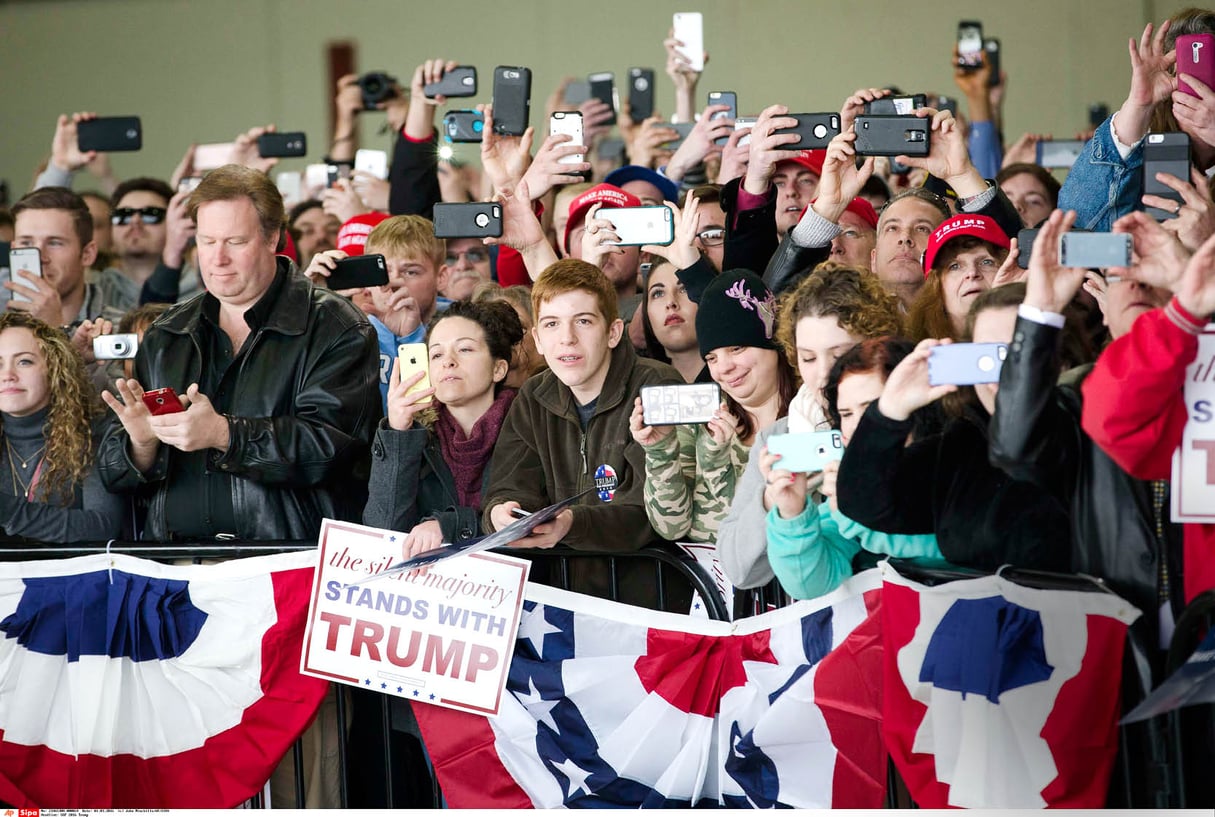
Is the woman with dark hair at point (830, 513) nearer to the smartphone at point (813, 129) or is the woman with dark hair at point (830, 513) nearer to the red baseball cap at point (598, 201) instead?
the smartphone at point (813, 129)

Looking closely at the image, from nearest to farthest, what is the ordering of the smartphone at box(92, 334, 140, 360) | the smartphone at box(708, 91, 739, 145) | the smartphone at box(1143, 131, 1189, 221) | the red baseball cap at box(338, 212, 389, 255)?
the smartphone at box(1143, 131, 1189, 221) → the smartphone at box(92, 334, 140, 360) → the smartphone at box(708, 91, 739, 145) → the red baseball cap at box(338, 212, 389, 255)

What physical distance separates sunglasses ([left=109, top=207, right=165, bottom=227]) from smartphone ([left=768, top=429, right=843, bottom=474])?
458 centimetres

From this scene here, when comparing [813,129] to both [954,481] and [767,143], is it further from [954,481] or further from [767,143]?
[954,481]

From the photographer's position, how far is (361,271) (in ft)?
15.9

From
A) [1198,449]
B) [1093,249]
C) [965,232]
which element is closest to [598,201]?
[965,232]

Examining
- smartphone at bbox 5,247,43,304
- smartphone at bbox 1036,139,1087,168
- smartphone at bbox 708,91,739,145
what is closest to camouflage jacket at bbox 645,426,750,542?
smartphone at bbox 708,91,739,145

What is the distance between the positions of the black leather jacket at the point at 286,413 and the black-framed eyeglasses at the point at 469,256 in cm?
155

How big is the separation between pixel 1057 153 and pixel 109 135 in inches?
153

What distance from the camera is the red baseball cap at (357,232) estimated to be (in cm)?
572

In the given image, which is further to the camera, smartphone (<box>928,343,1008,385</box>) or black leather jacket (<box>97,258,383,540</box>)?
black leather jacket (<box>97,258,383,540</box>)

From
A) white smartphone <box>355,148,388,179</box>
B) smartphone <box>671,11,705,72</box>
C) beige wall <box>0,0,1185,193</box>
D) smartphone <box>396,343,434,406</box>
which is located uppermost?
beige wall <box>0,0,1185,193</box>

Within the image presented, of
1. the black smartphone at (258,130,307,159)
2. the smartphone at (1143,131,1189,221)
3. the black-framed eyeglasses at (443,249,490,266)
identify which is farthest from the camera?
the black smartphone at (258,130,307,159)

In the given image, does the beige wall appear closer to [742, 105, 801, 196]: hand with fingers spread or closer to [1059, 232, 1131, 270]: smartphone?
[742, 105, 801, 196]: hand with fingers spread

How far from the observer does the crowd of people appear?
2916 millimetres
